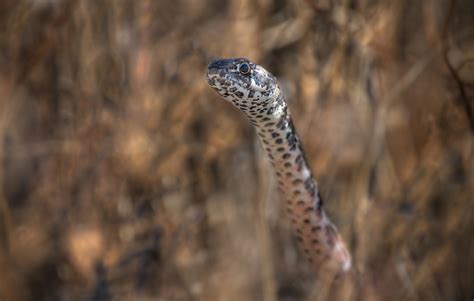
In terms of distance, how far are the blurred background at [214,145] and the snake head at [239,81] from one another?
943 mm

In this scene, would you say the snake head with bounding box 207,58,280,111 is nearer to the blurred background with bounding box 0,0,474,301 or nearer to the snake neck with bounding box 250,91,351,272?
the snake neck with bounding box 250,91,351,272

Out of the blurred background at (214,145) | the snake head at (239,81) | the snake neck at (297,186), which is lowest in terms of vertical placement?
the blurred background at (214,145)

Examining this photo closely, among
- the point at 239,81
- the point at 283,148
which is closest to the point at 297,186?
the point at 283,148

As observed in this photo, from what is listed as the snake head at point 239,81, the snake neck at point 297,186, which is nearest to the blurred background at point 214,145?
the snake neck at point 297,186

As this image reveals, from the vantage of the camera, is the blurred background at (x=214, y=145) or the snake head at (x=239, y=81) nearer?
the snake head at (x=239, y=81)

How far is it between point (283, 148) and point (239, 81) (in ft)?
0.67

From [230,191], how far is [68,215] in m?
0.67

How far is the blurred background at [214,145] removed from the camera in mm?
2209

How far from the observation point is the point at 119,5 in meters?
2.25

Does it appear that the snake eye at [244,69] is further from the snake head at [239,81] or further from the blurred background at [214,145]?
the blurred background at [214,145]

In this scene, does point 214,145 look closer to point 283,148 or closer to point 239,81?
point 283,148

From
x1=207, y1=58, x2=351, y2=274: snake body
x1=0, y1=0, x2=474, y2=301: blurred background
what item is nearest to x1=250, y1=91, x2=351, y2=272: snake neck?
x1=207, y1=58, x2=351, y2=274: snake body

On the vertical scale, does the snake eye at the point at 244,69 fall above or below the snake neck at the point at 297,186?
above

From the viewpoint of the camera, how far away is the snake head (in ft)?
3.93
